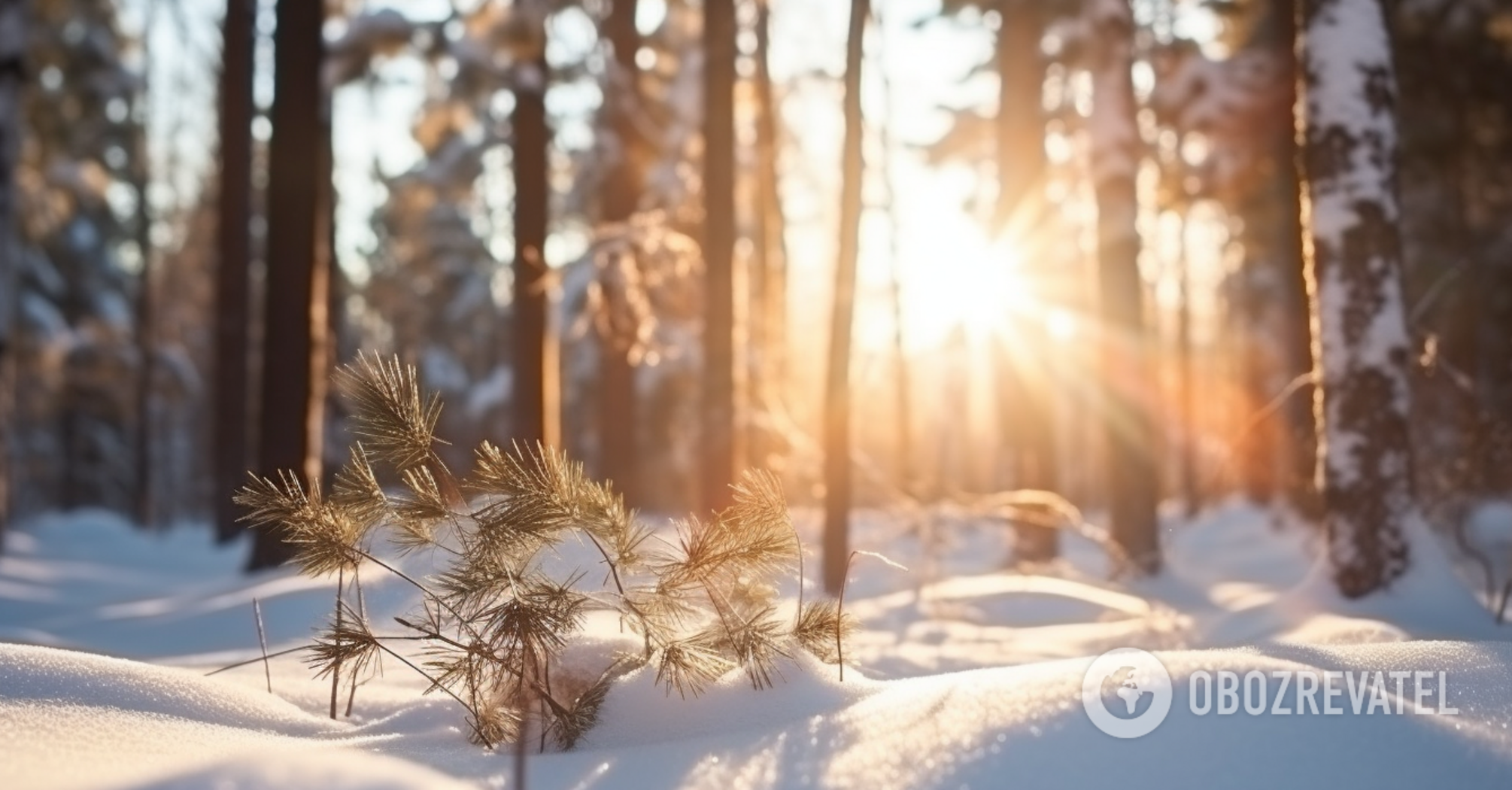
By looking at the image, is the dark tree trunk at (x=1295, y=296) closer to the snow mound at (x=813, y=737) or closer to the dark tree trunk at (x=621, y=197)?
the snow mound at (x=813, y=737)

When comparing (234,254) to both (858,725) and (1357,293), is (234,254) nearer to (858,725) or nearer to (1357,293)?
(1357,293)

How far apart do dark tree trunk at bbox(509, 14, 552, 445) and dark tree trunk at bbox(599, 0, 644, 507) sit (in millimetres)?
2146

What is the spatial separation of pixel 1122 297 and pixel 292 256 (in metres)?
7.32

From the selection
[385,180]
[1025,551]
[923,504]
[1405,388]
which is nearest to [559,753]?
[1405,388]

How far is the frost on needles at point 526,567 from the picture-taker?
166 inches

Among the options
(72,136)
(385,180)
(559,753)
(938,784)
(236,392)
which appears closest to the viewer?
(938,784)

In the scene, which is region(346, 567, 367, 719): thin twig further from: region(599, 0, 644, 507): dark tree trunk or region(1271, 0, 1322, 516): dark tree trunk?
region(599, 0, 644, 507): dark tree trunk

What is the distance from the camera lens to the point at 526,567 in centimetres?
434

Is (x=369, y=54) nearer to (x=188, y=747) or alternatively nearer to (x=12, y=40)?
(x=12, y=40)

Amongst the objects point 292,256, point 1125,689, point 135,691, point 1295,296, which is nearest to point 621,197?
point 292,256

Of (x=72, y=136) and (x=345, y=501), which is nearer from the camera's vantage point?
(x=345, y=501)

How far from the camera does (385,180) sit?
27406mm

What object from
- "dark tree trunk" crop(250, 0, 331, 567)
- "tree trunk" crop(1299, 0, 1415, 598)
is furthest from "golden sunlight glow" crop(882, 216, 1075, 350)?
"dark tree trunk" crop(250, 0, 331, 567)

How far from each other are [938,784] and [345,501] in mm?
2369
